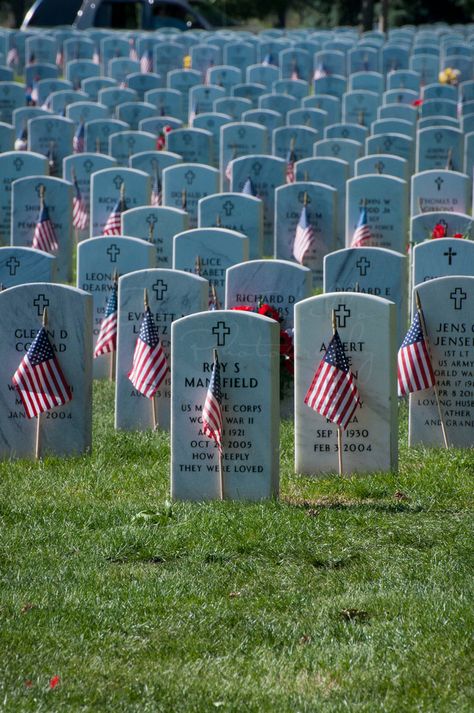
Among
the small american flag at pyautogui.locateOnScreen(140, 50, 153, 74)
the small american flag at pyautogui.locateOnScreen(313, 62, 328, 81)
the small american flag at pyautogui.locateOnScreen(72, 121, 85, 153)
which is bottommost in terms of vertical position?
the small american flag at pyautogui.locateOnScreen(72, 121, 85, 153)

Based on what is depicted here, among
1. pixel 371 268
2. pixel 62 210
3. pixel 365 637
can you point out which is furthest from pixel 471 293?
pixel 62 210

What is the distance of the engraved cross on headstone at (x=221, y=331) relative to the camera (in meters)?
7.70

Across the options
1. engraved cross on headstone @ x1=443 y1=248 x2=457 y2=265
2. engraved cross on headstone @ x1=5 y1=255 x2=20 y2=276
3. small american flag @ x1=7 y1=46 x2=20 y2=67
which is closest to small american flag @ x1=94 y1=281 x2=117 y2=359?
engraved cross on headstone @ x1=5 y1=255 x2=20 y2=276

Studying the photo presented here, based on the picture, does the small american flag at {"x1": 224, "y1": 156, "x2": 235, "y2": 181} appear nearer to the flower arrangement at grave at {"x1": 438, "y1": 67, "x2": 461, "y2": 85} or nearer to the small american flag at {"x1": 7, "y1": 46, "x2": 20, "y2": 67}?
the flower arrangement at grave at {"x1": 438, "y1": 67, "x2": 461, "y2": 85}

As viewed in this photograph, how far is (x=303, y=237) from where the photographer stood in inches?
546

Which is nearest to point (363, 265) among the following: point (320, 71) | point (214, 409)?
point (214, 409)

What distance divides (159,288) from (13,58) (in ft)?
76.2

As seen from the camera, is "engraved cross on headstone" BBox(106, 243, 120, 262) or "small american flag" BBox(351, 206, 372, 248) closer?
"engraved cross on headstone" BBox(106, 243, 120, 262)

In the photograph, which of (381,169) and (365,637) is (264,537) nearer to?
(365,637)

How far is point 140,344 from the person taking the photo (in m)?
9.41

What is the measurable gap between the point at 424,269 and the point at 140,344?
7.95 feet

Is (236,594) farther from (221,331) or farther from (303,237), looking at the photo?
(303,237)

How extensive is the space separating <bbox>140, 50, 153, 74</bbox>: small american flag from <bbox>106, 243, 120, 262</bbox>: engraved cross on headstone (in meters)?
17.8

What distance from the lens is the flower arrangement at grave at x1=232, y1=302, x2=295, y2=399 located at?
9516 mm
